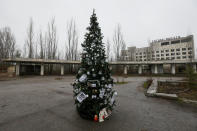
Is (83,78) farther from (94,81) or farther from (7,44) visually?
(7,44)

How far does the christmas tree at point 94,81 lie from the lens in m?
3.02

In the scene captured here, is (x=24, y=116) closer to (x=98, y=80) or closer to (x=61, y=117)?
(x=61, y=117)

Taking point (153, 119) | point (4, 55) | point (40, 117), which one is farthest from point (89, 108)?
point (4, 55)

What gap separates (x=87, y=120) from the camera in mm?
2980

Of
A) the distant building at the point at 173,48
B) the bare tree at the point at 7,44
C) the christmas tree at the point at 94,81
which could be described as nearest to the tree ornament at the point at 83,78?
the christmas tree at the point at 94,81

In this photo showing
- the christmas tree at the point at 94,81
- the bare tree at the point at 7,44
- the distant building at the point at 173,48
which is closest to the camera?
the christmas tree at the point at 94,81

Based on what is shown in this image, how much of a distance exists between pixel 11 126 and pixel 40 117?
73 centimetres

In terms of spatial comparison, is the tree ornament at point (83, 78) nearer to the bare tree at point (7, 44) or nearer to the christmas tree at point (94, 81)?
the christmas tree at point (94, 81)

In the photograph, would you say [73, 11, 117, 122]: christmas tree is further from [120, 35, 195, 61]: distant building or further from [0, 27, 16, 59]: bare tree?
[120, 35, 195, 61]: distant building

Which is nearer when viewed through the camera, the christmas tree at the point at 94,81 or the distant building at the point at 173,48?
the christmas tree at the point at 94,81

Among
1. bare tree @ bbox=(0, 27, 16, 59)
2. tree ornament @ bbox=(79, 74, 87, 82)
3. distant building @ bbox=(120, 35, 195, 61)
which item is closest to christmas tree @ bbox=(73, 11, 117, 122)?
tree ornament @ bbox=(79, 74, 87, 82)

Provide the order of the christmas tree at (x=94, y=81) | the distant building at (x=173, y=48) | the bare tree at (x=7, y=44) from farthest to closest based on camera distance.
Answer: the distant building at (x=173, y=48)
the bare tree at (x=7, y=44)
the christmas tree at (x=94, y=81)

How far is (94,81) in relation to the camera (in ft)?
10.3

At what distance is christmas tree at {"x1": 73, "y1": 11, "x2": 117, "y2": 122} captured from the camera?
9.91 feet
